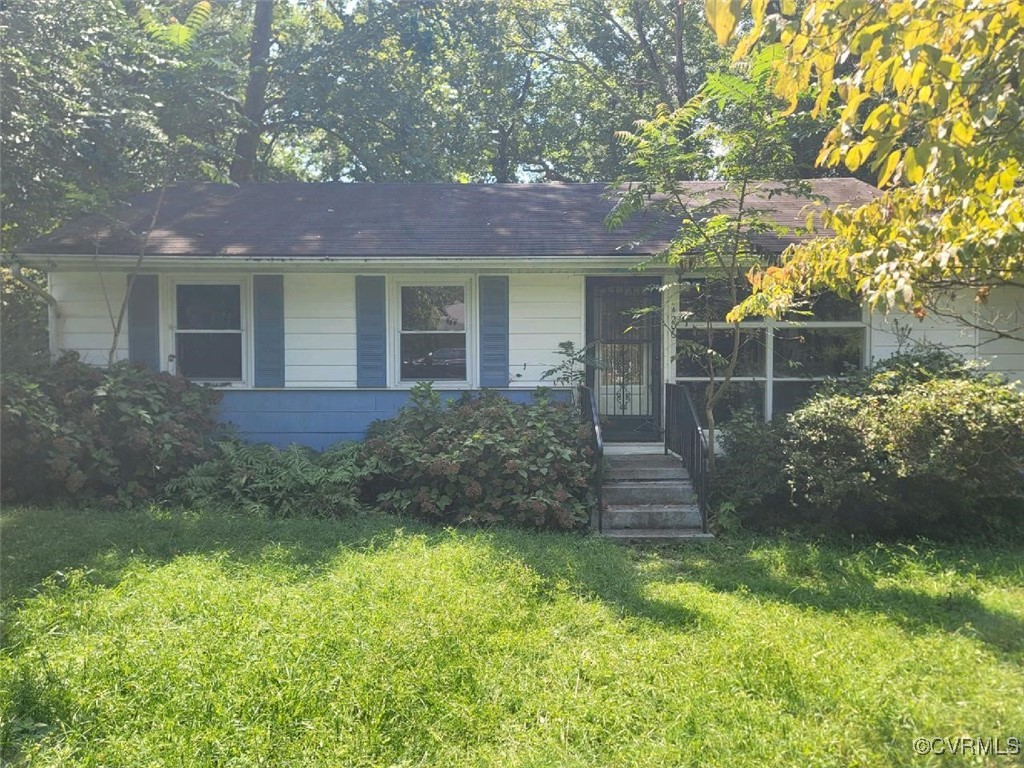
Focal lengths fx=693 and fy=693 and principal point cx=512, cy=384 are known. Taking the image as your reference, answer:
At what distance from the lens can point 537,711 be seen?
3.28 metres

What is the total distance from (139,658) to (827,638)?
149 inches

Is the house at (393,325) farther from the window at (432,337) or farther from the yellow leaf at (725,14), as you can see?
the yellow leaf at (725,14)

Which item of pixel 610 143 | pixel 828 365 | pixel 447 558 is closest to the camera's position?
pixel 447 558

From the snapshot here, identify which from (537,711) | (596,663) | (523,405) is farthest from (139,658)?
(523,405)

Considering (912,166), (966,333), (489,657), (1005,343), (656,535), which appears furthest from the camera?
(1005,343)

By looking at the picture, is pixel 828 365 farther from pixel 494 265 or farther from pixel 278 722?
pixel 278 722

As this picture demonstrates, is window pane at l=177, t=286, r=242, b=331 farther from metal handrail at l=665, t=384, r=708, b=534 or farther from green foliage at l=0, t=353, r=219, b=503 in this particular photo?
metal handrail at l=665, t=384, r=708, b=534

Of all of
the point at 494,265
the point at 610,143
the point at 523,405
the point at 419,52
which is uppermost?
the point at 419,52

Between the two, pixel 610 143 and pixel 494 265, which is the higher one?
pixel 610 143

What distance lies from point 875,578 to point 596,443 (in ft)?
9.32

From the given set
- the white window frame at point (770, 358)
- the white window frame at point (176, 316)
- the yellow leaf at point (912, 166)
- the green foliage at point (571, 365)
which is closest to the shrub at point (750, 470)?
the white window frame at point (770, 358)

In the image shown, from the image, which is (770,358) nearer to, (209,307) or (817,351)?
(817,351)

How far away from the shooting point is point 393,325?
891 centimetres

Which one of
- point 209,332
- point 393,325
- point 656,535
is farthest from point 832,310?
point 209,332
